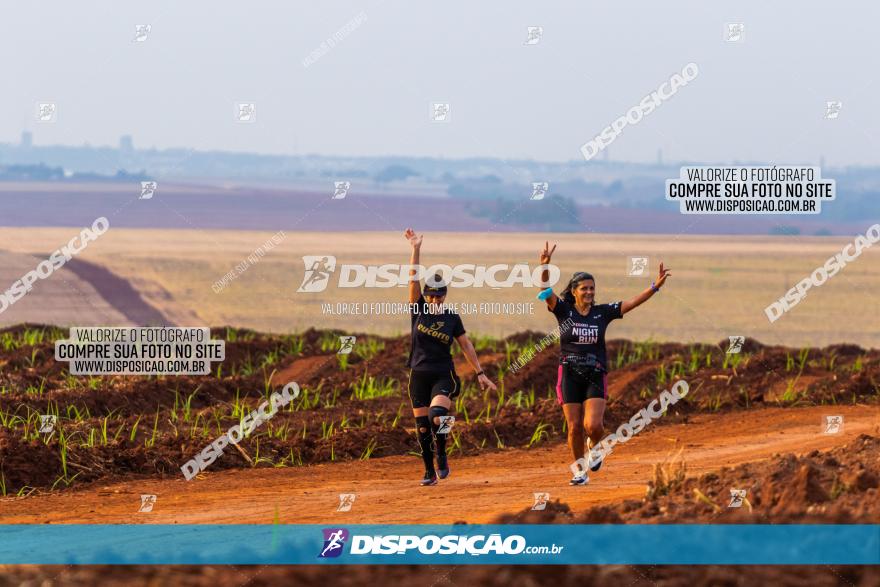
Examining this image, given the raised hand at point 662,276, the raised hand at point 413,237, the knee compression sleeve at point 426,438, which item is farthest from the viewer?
the raised hand at point 413,237

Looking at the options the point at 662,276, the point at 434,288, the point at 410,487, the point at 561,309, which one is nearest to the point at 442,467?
the point at 410,487

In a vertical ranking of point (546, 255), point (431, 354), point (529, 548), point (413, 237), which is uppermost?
point (413, 237)

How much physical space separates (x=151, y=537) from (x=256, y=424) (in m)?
5.91

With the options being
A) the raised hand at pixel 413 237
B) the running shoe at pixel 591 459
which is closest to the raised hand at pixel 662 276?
the running shoe at pixel 591 459

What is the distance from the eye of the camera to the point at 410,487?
1493cm

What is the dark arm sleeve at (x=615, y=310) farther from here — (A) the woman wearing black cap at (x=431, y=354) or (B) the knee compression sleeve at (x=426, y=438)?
(B) the knee compression sleeve at (x=426, y=438)

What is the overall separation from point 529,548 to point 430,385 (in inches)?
167

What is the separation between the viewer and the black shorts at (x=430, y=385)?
48.0 ft

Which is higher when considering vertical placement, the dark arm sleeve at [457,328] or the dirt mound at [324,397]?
the dark arm sleeve at [457,328]

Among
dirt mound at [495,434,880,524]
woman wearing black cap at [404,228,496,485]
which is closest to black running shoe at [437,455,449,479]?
woman wearing black cap at [404,228,496,485]

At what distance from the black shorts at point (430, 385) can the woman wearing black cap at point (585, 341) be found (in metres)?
1.07

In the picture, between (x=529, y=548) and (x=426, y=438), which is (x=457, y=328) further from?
(x=529, y=548)

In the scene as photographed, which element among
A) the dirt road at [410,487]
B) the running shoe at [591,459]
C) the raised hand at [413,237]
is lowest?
the dirt road at [410,487]

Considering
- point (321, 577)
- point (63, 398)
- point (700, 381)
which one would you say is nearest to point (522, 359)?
point (700, 381)
